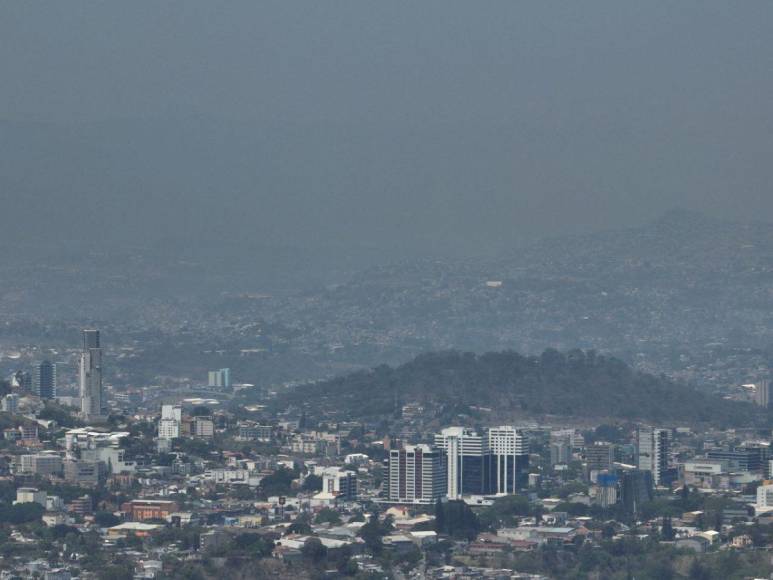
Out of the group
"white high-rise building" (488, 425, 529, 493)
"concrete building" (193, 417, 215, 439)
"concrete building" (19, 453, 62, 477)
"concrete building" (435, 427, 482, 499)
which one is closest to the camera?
"concrete building" (19, 453, 62, 477)

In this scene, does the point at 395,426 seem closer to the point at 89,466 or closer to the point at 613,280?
the point at 89,466

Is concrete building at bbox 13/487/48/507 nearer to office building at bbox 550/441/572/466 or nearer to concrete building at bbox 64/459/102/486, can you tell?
concrete building at bbox 64/459/102/486

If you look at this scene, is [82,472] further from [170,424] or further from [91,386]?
[91,386]

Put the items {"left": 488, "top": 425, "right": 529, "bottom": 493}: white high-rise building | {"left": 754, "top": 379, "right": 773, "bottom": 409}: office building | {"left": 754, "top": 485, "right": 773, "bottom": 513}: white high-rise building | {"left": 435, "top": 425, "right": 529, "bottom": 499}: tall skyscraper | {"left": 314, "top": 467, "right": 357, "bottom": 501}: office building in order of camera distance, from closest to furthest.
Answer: {"left": 754, "top": 485, "right": 773, "bottom": 513}: white high-rise building, {"left": 314, "top": 467, "right": 357, "bottom": 501}: office building, {"left": 435, "top": 425, "right": 529, "bottom": 499}: tall skyscraper, {"left": 488, "top": 425, "right": 529, "bottom": 493}: white high-rise building, {"left": 754, "top": 379, "right": 773, "bottom": 409}: office building

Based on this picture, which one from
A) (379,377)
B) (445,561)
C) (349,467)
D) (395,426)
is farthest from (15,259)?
(445,561)

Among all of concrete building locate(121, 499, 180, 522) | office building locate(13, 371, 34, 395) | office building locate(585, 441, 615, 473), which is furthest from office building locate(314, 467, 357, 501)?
office building locate(13, 371, 34, 395)

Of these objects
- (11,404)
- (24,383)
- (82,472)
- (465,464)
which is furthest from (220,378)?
(82,472)
